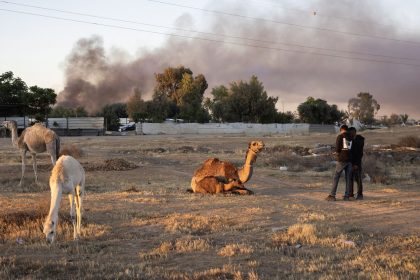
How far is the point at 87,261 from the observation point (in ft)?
27.5

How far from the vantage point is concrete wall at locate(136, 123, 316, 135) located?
76.9 m

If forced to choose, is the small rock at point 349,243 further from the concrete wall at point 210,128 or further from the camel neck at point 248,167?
the concrete wall at point 210,128

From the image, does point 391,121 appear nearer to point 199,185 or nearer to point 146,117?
point 146,117

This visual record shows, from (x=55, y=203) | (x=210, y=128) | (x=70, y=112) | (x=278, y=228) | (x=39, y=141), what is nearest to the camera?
(x=55, y=203)

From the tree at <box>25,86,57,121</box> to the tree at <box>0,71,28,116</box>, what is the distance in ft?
2.33

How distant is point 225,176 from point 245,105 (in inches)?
3122

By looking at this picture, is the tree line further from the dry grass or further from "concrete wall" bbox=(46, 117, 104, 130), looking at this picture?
the dry grass

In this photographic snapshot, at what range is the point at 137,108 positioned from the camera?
91.7 m

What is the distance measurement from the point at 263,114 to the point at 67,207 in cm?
8332

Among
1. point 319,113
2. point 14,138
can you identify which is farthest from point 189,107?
point 14,138

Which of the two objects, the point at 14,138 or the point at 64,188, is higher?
the point at 14,138

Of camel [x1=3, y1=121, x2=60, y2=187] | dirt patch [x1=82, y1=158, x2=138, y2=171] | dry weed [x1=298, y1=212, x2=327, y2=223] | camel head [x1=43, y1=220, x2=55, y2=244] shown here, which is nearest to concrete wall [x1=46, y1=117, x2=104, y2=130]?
dirt patch [x1=82, y1=158, x2=138, y2=171]

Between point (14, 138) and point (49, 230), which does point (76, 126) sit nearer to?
point (14, 138)

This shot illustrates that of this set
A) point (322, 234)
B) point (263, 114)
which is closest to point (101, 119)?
point (263, 114)
